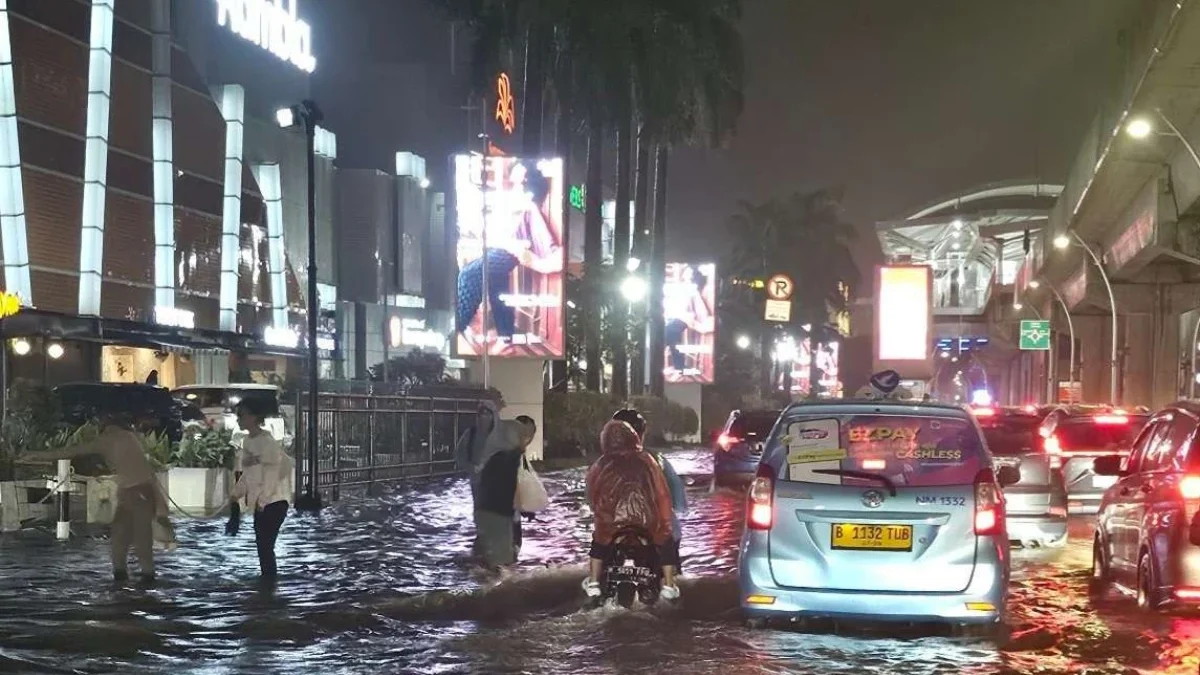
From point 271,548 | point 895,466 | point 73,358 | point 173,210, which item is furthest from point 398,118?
point 895,466

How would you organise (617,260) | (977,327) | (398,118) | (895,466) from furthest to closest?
(977,327)
(398,118)
(617,260)
(895,466)

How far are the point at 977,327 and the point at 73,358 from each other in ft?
232

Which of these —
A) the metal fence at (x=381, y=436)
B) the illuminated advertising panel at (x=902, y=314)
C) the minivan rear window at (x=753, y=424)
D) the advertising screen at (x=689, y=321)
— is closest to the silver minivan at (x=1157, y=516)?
the metal fence at (x=381, y=436)

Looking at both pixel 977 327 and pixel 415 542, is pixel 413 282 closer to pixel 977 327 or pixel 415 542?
pixel 415 542

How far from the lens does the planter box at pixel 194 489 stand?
1877 centimetres

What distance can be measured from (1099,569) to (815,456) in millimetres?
4574

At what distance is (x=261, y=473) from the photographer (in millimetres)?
12625

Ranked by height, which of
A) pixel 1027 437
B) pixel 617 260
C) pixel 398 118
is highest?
pixel 398 118

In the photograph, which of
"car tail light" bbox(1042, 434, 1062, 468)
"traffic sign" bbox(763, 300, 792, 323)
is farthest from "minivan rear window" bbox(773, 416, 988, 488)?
"traffic sign" bbox(763, 300, 792, 323)

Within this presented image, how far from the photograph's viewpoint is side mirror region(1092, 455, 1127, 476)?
40.7 ft

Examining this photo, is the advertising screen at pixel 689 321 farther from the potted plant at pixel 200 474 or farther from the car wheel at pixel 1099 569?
the car wheel at pixel 1099 569

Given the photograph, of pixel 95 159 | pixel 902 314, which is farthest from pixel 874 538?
pixel 902 314

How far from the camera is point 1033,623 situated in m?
11.1

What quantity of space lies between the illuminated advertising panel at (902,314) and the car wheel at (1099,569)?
44.8 m
